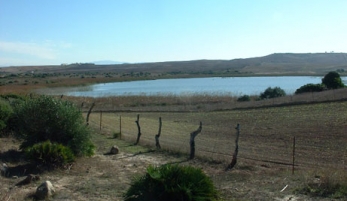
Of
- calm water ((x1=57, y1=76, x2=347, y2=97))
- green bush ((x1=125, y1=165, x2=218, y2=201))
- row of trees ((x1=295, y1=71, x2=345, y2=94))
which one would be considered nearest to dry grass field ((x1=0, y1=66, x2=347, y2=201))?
green bush ((x1=125, y1=165, x2=218, y2=201))

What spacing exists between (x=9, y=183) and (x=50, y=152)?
2.16 metres

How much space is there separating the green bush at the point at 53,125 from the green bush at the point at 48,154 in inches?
70.7

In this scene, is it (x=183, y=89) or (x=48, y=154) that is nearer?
(x=48, y=154)

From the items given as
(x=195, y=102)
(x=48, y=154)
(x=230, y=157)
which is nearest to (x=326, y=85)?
(x=195, y=102)

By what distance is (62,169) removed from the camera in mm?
13883

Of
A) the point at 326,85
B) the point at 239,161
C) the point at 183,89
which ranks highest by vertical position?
the point at 326,85

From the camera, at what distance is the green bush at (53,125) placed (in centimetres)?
1619

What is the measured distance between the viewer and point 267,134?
26.6 metres

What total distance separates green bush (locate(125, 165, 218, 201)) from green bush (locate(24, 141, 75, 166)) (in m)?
6.03

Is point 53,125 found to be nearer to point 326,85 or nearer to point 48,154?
point 48,154

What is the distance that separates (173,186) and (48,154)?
6846mm

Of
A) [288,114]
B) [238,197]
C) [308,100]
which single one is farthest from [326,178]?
[308,100]

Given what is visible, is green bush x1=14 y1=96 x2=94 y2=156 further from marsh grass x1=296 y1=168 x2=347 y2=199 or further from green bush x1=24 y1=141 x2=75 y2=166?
marsh grass x1=296 y1=168 x2=347 y2=199

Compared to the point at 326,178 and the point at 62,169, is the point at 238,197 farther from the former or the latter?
the point at 62,169
